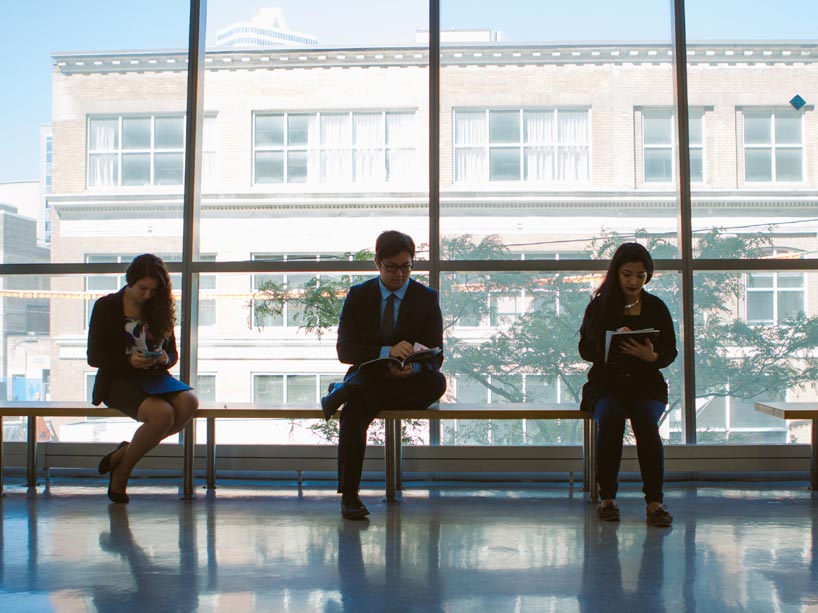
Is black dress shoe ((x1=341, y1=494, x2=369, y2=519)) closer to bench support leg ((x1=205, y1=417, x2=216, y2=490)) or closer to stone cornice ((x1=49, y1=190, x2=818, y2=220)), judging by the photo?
bench support leg ((x1=205, y1=417, x2=216, y2=490))

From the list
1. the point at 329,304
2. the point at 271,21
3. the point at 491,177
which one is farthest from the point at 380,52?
the point at 329,304

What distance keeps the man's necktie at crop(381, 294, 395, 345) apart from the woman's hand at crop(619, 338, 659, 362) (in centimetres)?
107

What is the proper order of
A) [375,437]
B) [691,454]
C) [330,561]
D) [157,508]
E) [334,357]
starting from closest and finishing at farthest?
[330,561], [157,508], [691,454], [375,437], [334,357]

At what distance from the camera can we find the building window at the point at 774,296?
4.75 metres

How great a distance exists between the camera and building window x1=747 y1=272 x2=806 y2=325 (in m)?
4.75

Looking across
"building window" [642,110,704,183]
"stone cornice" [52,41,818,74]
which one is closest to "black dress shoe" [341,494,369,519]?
"stone cornice" [52,41,818,74]

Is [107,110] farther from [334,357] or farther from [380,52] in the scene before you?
[334,357]

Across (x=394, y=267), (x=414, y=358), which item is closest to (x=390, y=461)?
(x=414, y=358)

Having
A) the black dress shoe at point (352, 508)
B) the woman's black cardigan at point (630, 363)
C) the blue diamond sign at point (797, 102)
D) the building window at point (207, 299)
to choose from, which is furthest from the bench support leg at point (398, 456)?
the blue diamond sign at point (797, 102)

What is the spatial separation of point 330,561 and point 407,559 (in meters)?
0.27

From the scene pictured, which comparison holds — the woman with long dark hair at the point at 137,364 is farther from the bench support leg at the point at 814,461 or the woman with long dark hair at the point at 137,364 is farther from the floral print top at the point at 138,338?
the bench support leg at the point at 814,461

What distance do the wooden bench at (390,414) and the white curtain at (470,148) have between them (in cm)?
174

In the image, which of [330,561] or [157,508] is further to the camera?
[157,508]

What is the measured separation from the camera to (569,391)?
5031 mm
